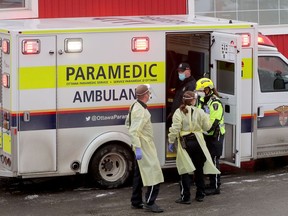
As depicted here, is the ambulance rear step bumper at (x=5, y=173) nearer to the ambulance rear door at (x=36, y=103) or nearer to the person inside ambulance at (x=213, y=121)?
the ambulance rear door at (x=36, y=103)

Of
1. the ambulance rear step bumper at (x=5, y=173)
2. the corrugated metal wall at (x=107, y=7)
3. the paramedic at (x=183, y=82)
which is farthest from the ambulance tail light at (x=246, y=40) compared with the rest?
the corrugated metal wall at (x=107, y=7)

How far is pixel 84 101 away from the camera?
1183cm

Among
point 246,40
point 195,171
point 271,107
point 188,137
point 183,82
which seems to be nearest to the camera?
point 188,137

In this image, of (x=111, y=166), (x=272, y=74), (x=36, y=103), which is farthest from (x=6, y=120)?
(x=272, y=74)

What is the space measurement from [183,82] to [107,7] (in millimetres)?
4620

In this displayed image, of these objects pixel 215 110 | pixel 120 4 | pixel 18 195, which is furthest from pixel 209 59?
pixel 120 4

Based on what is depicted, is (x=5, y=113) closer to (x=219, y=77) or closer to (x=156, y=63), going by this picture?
(x=156, y=63)

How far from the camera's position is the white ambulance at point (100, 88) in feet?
37.8

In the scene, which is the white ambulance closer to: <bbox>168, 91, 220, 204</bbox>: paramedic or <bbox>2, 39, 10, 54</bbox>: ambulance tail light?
<bbox>2, 39, 10, 54</bbox>: ambulance tail light

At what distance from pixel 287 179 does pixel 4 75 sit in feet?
14.3

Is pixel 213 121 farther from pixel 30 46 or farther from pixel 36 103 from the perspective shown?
pixel 30 46

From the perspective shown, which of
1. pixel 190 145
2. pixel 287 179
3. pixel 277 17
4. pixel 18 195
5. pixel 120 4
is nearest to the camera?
pixel 190 145

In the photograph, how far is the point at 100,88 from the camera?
1191cm

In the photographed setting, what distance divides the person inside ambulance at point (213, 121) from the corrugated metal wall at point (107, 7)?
16.7 feet
